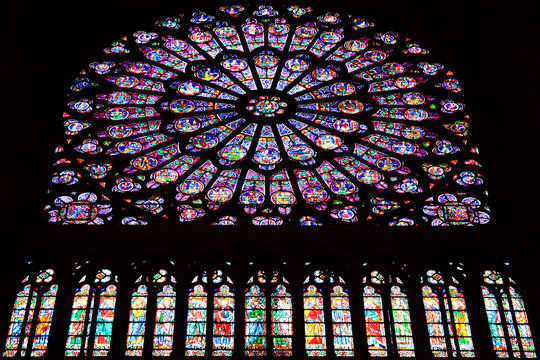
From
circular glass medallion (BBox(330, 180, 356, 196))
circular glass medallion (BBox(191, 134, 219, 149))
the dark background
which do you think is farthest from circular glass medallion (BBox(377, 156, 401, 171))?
circular glass medallion (BBox(191, 134, 219, 149))

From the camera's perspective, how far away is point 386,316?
10.6 metres

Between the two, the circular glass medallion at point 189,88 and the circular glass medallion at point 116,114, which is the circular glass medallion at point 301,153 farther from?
the circular glass medallion at point 116,114

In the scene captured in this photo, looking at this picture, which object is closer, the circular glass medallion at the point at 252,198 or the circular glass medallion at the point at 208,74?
the circular glass medallion at the point at 252,198

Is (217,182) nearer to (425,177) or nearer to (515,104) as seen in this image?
(425,177)

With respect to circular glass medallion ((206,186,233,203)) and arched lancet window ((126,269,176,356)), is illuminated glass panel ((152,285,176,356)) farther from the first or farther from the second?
circular glass medallion ((206,186,233,203))

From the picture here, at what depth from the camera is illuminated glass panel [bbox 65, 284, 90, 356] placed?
33.9 ft

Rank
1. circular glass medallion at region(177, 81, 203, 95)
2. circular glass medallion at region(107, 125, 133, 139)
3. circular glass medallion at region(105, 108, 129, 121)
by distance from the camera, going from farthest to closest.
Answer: circular glass medallion at region(177, 81, 203, 95) < circular glass medallion at region(105, 108, 129, 121) < circular glass medallion at region(107, 125, 133, 139)

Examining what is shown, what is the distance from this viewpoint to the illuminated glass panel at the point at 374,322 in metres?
10.4

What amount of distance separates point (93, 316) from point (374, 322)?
11.6 ft

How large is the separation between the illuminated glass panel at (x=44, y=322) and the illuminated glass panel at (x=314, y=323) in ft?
10.5

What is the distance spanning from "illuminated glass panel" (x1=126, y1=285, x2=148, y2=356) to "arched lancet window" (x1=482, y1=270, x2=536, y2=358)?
4364 mm

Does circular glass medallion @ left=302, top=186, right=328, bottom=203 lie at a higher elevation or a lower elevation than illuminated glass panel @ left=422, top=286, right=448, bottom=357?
higher

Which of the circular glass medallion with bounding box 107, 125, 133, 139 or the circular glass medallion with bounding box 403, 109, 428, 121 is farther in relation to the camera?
the circular glass medallion with bounding box 403, 109, 428, 121

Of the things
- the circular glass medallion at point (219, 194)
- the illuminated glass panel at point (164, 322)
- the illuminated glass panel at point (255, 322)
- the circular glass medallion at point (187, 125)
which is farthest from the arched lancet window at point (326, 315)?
the circular glass medallion at point (187, 125)
